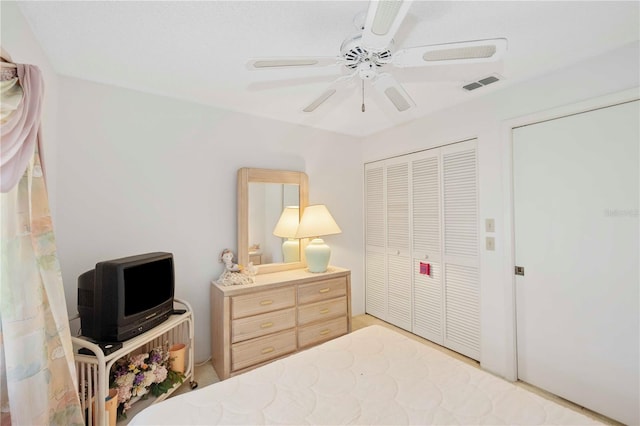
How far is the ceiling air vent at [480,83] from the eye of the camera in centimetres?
213

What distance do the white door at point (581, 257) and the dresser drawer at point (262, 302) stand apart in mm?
1864

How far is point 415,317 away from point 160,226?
2654 millimetres

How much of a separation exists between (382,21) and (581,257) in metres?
2.04

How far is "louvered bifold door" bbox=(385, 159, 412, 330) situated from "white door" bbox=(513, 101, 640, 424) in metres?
1.07

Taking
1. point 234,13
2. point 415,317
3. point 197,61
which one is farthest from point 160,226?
point 415,317

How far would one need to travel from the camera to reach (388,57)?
4.44ft

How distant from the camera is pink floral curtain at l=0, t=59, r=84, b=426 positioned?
1128 millimetres

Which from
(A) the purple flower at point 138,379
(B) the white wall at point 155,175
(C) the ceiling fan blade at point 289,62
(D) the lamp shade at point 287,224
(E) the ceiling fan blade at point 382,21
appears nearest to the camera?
(E) the ceiling fan blade at point 382,21

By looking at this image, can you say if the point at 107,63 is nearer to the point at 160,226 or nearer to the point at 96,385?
the point at 160,226

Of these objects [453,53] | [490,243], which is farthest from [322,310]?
[453,53]

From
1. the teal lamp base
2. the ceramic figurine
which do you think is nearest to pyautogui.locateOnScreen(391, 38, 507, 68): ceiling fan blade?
the teal lamp base

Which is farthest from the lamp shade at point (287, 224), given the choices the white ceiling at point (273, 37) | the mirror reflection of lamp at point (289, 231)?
the white ceiling at point (273, 37)

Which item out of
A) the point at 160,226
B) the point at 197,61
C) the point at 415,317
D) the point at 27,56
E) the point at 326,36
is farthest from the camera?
the point at 415,317

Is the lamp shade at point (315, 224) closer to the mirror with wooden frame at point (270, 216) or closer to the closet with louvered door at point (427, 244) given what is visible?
the mirror with wooden frame at point (270, 216)
